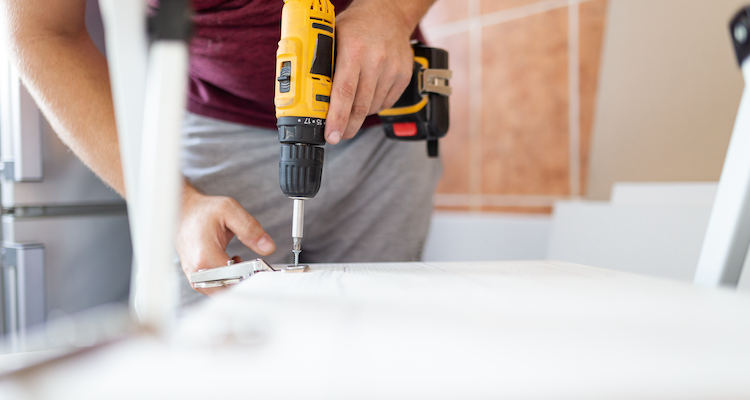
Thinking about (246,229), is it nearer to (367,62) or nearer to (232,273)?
(232,273)

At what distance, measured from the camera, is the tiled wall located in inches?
66.2

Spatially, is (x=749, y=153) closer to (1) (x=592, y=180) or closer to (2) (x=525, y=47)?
(1) (x=592, y=180)

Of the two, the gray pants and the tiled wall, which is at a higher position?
the tiled wall

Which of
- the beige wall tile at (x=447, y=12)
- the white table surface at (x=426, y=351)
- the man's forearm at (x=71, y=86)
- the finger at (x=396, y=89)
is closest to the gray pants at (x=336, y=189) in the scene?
the man's forearm at (x=71, y=86)

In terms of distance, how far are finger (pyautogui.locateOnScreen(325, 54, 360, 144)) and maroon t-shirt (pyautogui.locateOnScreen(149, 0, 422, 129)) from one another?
0.73ft

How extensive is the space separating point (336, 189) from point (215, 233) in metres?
0.29

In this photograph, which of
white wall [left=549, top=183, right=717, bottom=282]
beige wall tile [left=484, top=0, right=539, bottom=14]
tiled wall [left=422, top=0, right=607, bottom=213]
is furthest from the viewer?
beige wall tile [left=484, top=0, right=539, bottom=14]

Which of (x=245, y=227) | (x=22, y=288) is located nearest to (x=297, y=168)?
(x=245, y=227)

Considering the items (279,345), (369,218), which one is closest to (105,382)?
(279,345)

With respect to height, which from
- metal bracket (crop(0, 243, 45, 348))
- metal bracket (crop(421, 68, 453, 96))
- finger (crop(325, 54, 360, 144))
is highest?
metal bracket (crop(421, 68, 453, 96))

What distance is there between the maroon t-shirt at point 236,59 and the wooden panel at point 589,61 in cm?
125

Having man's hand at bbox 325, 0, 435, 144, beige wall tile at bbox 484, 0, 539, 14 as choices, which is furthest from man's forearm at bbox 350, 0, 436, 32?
beige wall tile at bbox 484, 0, 539, 14

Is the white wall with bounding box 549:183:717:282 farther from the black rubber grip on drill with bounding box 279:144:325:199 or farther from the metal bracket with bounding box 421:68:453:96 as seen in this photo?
the black rubber grip on drill with bounding box 279:144:325:199

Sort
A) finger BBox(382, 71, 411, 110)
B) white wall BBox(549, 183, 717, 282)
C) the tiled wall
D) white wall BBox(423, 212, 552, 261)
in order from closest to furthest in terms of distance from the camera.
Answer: finger BBox(382, 71, 411, 110)
white wall BBox(549, 183, 717, 282)
white wall BBox(423, 212, 552, 261)
the tiled wall
